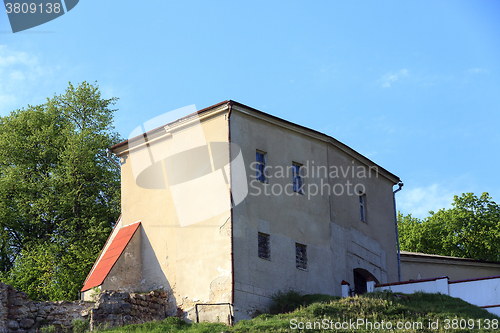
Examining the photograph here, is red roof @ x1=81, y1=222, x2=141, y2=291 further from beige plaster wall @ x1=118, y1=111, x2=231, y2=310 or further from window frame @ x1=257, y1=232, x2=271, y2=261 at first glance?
window frame @ x1=257, y1=232, x2=271, y2=261

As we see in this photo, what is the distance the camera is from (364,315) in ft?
61.1

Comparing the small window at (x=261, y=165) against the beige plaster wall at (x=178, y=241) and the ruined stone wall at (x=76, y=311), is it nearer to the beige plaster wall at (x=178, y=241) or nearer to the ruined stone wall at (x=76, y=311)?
the beige plaster wall at (x=178, y=241)

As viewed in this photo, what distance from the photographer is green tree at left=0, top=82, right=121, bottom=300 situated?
1176 inches

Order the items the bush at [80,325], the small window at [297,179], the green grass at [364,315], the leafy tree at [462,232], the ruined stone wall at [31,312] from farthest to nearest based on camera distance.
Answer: the leafy tree at [462,232] → the small window at [297,179] → the bush at [80,325] → the ruined stone wall at [31,312] → the green grass at [364,315]

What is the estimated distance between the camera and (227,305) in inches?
805

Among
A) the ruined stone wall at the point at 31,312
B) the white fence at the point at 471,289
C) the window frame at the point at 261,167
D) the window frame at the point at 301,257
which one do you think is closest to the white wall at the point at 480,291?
the white fence at the point at 471,289

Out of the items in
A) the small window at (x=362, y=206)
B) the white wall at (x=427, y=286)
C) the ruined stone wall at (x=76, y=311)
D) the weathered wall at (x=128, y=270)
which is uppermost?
the small window at (x=362, y=206)

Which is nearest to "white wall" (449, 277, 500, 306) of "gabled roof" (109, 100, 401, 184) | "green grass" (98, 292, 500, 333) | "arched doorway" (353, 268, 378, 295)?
"green grass" (98, 292, 500, 333)

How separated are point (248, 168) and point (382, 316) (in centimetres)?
743

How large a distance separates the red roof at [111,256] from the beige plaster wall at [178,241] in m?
0.49

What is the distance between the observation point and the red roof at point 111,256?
77.1ft

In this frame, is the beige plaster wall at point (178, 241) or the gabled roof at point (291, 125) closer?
the beige plaster wall at point (178, 241)

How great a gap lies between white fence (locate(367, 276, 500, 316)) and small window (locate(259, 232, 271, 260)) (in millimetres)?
5244

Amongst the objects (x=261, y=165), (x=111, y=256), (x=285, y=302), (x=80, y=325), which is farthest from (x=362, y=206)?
(x=80, y=325)
